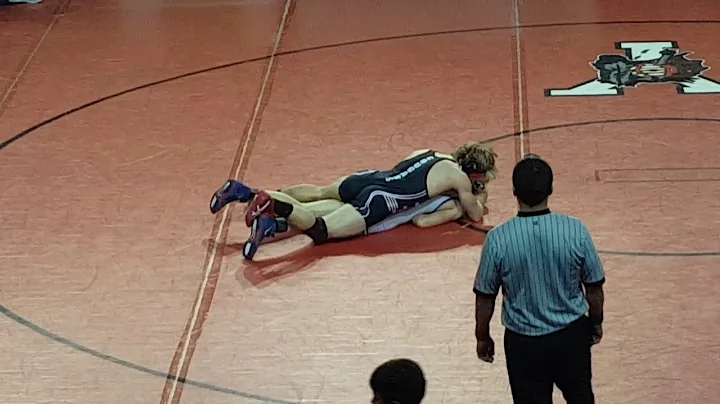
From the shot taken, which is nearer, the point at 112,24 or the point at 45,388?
the point at 45,388

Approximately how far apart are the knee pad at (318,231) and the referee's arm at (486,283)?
2.43 meters

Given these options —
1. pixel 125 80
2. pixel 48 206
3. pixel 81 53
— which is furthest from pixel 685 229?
pixel 81 53

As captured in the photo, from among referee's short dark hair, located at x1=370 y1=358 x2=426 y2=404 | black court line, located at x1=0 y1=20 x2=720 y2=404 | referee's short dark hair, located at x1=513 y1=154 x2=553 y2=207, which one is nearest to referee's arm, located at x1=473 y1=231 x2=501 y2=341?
referee's short dark hair, located at x1=513 y1=154 x2=553 y2=207

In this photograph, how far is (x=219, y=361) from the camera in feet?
18.5

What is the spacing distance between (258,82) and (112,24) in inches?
84.8

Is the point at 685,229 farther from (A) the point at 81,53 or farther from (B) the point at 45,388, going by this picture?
(A) the point at 81,53

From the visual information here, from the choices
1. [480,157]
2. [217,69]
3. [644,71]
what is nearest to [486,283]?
[480,157]

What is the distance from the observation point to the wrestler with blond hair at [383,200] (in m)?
6.53

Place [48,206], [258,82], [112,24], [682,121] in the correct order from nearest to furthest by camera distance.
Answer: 1. [48,206]
2. [682,121]
3. [258,82]
4. [112,24]

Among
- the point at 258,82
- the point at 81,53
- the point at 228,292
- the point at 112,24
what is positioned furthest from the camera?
the point at 112,24

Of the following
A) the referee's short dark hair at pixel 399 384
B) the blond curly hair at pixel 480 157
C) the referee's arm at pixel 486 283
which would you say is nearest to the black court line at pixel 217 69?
the blond curly hair at pixel 480 157

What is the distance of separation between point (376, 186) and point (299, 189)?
52 cm

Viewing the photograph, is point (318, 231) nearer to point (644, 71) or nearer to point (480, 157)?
point (480, 157)

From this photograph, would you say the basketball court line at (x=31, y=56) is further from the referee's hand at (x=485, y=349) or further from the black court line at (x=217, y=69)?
the referee's hand at (x=485, y=349)
